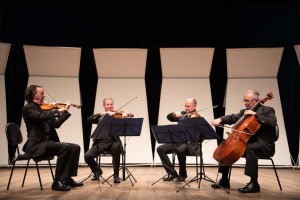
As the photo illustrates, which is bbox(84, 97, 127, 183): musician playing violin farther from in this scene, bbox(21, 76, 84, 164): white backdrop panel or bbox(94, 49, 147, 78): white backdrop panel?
bbox(94, 49, 147, 78): white backdrop panel

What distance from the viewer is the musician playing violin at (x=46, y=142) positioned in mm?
3848

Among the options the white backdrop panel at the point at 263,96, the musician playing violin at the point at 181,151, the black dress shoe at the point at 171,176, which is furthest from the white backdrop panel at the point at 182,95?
the black dress shoe at the point at 171,176

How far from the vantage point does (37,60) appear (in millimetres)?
6641

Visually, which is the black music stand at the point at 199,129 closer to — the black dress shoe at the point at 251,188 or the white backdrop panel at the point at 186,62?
the black dress shoe at the point at 251,188

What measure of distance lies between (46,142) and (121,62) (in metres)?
3.14

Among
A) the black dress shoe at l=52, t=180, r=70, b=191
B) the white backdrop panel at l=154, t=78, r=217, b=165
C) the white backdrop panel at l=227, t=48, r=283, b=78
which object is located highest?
the white backdrop panel at l=227, t=48, r=283, b=78

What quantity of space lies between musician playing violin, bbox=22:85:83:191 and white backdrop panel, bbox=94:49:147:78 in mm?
2814

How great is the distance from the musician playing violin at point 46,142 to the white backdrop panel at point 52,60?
273 cm

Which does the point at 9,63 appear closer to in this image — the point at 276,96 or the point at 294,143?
the point at 276,96

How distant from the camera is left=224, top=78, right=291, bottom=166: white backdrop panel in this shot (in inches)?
253

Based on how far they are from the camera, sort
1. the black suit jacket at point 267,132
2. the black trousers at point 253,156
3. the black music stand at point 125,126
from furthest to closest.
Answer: the black music stand at point 125,126
the black suit jacket at point 267,132
the black trousers at point 253,156

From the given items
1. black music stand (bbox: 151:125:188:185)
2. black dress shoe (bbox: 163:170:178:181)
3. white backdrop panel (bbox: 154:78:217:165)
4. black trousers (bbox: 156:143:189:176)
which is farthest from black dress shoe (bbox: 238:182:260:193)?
white backdrop panel (bbox: 154:78:217:165)

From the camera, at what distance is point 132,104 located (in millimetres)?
6758

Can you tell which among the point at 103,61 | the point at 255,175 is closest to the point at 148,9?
the point at 103,61
